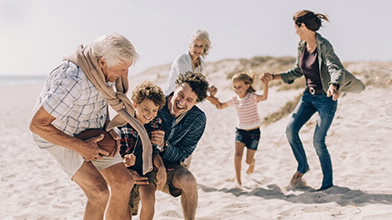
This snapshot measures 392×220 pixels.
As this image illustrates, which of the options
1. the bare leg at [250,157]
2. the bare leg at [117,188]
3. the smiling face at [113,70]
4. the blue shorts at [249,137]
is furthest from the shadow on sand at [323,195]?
the smiling face at [113,70]

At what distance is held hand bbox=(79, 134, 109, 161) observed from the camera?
2977 millimetres

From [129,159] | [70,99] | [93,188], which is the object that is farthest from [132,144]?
[70,99]

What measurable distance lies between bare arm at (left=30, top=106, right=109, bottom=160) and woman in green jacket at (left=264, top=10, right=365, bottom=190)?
269 centimetres

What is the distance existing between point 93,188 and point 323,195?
290 cm

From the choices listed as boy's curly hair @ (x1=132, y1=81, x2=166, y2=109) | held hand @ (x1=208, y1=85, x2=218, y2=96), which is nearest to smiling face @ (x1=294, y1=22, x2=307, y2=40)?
held hand @ (x1=208, y1=85, x2=218, y2=96)

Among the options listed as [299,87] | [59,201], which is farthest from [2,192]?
[299,87]

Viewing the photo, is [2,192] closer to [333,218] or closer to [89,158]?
[89,158]

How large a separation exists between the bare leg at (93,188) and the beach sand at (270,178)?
136 centimetres

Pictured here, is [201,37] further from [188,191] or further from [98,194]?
[98,194]

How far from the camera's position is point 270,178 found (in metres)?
6.14

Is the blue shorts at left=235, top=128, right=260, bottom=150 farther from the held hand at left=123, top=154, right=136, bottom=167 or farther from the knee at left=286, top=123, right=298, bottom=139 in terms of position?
the held hand at left=123, top=154, right=136, bottom=167

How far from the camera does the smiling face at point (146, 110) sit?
3600 millimetres

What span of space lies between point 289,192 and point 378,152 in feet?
7.43

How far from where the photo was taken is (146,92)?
3.59 m
